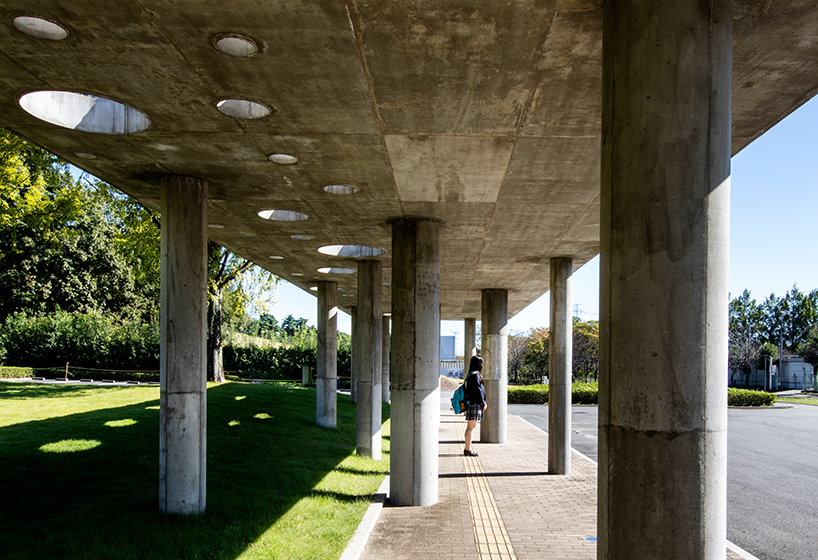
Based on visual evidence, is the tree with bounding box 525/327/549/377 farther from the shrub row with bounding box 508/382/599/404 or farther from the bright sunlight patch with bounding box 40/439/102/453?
the bright sunlight patch with bounding box 40/439/102/453

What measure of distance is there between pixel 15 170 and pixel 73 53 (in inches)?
570

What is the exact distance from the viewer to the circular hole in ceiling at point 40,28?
451cm

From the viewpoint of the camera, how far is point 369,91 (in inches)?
222

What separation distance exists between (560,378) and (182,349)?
26.2 feet

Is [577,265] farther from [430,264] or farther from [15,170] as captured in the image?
[15,170]

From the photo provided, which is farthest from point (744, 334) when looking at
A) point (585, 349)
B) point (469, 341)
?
point (469, 341)

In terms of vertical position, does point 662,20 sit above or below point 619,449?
above

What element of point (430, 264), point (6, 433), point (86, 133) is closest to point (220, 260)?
point (6, 433)

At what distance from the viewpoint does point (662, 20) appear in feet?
12.3

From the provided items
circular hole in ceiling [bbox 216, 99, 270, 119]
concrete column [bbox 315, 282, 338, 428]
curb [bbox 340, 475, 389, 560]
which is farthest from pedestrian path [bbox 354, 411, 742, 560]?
concrete column [bbox 315, 282, 338, 428]

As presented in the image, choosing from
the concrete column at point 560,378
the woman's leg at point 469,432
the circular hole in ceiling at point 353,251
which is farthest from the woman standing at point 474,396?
the circular hole in ceiling at point 353,251

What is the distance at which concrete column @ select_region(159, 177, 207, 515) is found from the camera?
819 centimetres

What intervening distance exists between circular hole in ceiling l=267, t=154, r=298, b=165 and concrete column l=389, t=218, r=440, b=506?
316 cm

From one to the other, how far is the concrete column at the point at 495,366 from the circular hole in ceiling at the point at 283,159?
11762mm
